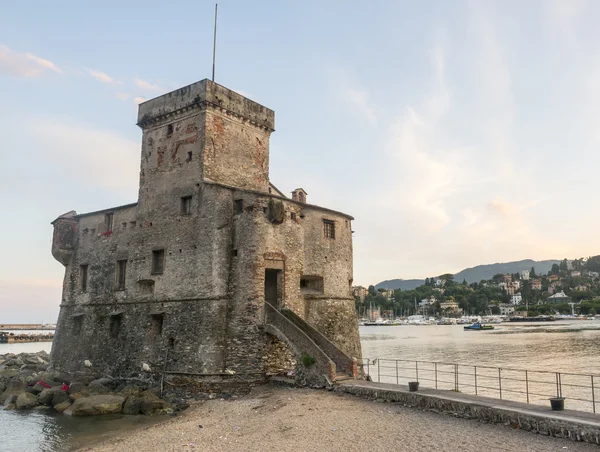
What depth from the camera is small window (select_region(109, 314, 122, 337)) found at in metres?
26.4

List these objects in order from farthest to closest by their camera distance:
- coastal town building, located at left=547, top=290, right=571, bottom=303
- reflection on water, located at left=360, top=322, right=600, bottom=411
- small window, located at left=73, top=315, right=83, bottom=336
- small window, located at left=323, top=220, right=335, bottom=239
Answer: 1. coastal town building, located at left=547, top=290, right=571, bottom=303
2. small window, located at left=73, top=315, right=83, bottom=336
3. small window, located at left=323, top=220, right=335, bottom=239
4. reflection on water, located at left=360, top=322, right=600, bottom=411

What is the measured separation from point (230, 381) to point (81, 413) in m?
6.72

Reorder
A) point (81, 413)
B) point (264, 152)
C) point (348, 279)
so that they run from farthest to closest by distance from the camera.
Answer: point (348, 279) < point (264, 152) < point (81, 413)

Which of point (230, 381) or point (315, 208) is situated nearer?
point (230, 381)

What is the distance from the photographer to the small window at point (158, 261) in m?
24.7

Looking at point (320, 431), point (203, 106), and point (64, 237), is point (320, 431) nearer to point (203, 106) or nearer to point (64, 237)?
point (203, 106)

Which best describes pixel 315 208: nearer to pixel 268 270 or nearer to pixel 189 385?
pixel 268 270

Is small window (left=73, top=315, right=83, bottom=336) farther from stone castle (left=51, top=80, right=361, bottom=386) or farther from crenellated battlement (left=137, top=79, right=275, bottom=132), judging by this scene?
crenellated battlement (left=137, top=79, right=275, bottom=132)

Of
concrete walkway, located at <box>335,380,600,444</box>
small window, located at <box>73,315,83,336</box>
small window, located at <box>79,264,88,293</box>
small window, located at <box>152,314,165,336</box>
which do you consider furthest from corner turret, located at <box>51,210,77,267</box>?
concrete walkway, located at <box>335,380,600,444</box>

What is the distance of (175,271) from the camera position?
23.7 metres

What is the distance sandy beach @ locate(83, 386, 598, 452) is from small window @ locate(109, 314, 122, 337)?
372 inches

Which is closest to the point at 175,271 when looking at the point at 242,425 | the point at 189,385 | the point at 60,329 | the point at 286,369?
the point at 189,385

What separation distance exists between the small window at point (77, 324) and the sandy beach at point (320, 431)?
13457 mm

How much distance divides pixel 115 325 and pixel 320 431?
16.8 meters
